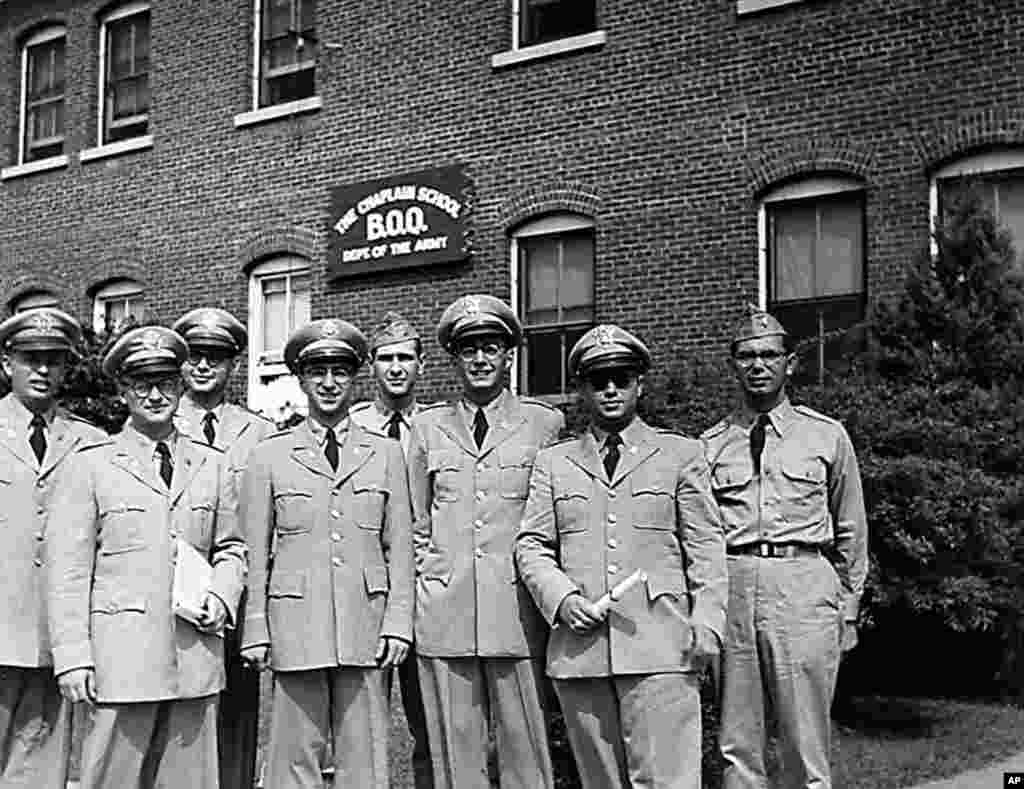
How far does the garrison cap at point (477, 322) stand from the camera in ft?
18.7

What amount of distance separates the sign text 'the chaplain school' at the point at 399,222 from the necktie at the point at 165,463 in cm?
928

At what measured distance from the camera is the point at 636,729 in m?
5.20

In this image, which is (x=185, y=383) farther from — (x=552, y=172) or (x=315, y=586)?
(x=552, y=172)

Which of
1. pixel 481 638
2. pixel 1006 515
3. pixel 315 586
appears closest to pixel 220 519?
pixel 315 586

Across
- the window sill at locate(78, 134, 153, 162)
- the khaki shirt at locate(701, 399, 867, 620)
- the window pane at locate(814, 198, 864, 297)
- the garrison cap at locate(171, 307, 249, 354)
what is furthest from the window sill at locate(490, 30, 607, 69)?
the khaki shirt at locate(701, 399, 867, 620)

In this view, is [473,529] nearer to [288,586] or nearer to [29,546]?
[288,586]

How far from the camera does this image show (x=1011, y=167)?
11641 millimetres

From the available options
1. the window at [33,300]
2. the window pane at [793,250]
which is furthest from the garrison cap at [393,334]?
the window at [33,300]

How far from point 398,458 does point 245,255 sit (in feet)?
36.3

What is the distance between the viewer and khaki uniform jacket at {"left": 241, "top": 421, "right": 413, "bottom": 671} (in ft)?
18.0

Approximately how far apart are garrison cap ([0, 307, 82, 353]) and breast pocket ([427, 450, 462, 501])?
156 centimetres

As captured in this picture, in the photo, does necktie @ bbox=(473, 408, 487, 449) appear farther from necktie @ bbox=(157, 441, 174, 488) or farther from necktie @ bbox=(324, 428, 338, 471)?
necktie @ bbox=(157, 441, 174, 488)

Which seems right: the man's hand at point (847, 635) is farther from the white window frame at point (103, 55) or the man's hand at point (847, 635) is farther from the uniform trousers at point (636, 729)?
the white window frame at point (103, 55)

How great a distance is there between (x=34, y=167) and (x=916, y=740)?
1377cm
